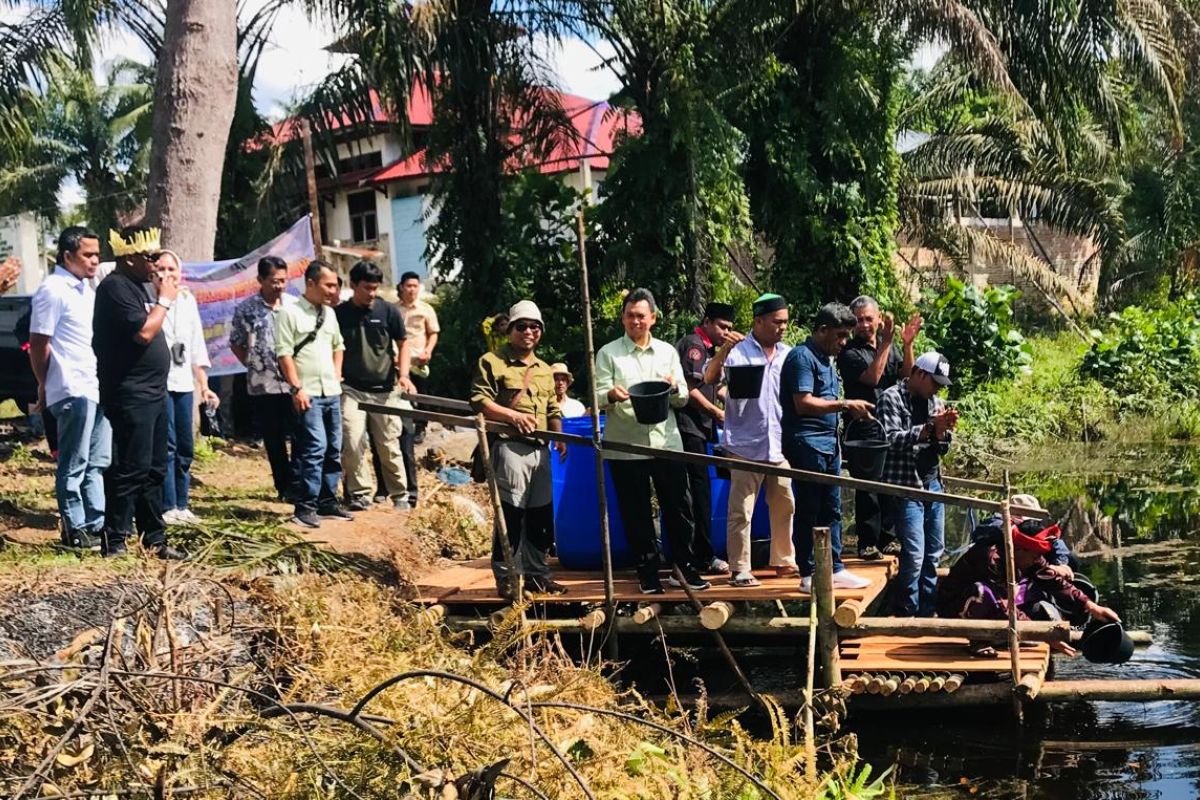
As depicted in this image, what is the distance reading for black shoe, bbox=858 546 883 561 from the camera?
8414 millimetres

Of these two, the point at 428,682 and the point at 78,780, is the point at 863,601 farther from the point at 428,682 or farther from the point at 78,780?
the point at 78,780

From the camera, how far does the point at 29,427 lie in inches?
519

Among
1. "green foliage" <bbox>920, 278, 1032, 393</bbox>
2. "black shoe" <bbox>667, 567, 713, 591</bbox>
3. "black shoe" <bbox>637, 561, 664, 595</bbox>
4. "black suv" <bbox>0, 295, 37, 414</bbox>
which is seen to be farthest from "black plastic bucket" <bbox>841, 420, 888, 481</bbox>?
"green foliage" <bbox>920, 278, 1032, 393</bbox>

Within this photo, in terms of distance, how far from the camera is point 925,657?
710 cm

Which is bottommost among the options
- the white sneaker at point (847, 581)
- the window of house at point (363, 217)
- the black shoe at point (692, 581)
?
the white sneaker at point (847, 581)

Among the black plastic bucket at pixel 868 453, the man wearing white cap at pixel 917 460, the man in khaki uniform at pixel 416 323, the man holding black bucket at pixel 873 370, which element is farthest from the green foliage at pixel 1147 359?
the black plastic bucket at pixel 868 453

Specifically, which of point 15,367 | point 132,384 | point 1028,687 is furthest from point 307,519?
point 15,367

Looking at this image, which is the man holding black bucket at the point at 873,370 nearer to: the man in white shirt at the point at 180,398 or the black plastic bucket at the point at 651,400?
the black plastic bucket at the point at 651,400

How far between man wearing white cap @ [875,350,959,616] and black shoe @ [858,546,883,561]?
0.70 metres

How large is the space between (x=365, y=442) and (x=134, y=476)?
2.15 metres

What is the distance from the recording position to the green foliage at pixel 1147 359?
62.4 ft

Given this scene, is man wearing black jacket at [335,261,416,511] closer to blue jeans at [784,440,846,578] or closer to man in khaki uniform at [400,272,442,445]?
man in khaki uniform at [400,272,442,445]

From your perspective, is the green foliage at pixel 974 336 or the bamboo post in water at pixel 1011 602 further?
the green foliage at pixel 974 336

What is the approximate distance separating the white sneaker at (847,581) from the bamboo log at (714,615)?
73cm
